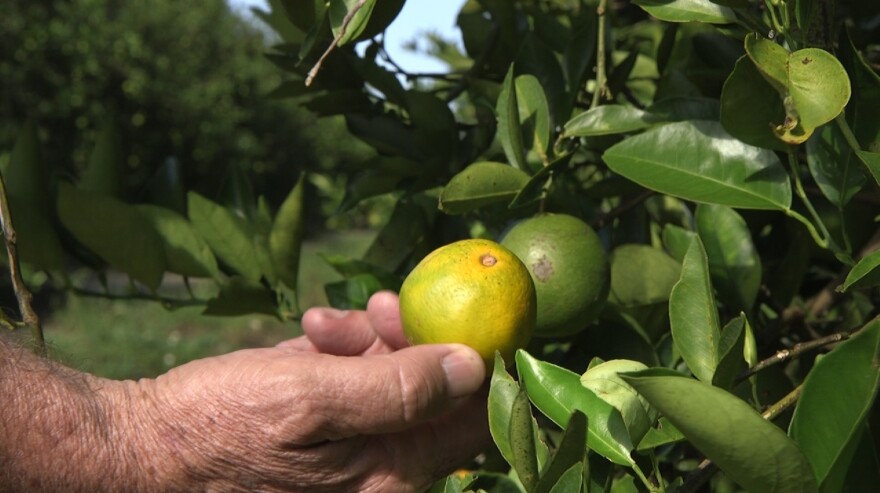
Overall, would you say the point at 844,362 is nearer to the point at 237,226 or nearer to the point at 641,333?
the point at 641,333

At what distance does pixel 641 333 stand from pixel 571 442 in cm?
39

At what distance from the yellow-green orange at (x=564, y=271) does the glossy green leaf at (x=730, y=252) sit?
4.1 inches

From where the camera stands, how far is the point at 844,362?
542 mm

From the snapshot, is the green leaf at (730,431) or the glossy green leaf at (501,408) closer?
the green leaf at (730,431)

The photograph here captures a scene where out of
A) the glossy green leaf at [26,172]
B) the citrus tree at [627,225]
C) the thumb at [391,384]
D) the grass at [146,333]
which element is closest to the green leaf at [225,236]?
the citrus tree at [627,225]

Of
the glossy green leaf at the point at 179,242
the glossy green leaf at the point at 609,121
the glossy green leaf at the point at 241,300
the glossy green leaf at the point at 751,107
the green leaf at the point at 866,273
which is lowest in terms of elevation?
the glossy green leaf at the point at 241,300

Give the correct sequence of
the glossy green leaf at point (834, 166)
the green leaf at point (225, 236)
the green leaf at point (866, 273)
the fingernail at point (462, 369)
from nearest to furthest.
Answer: the green leaf at point (866, 273) < the glossy green leaf at point (834, 166) < the fingernail at point (462, 369) < the green leaf at point (225, 236)

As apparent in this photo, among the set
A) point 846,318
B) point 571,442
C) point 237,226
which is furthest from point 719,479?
point 571,442

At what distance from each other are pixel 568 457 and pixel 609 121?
40 cm

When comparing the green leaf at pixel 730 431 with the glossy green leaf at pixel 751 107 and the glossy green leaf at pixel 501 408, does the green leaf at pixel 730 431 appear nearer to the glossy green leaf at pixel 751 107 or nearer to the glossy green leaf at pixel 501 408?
the glossy green leaf at pixel 501 408

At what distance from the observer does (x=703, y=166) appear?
825 mm

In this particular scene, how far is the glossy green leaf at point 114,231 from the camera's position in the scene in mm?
1115

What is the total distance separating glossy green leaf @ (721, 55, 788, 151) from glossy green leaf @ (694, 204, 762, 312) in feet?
0.59

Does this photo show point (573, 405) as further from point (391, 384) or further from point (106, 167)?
point (106, 167)
